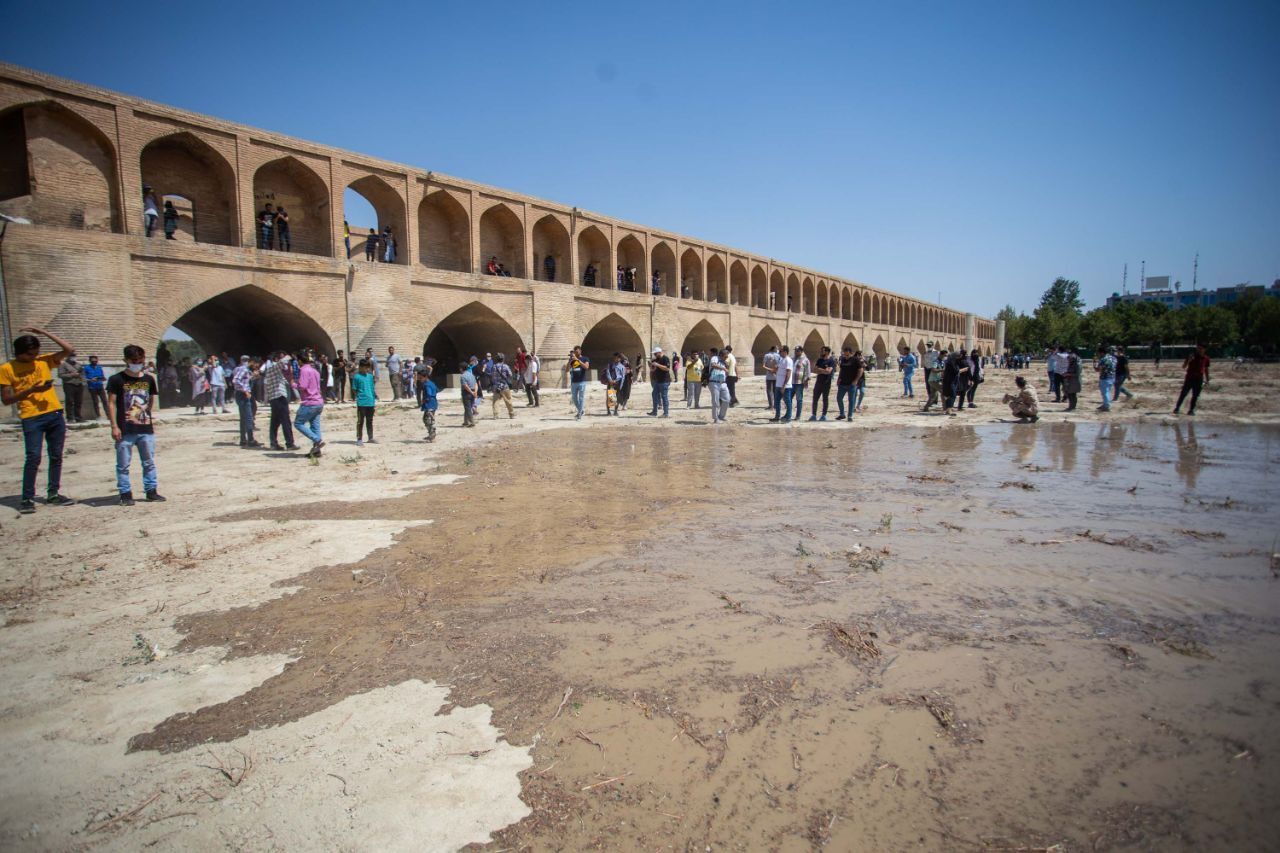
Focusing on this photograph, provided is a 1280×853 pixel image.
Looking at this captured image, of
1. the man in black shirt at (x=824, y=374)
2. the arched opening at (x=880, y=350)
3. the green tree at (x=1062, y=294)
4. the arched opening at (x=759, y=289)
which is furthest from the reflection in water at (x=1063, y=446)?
the green tree at (x=1062, y=294)

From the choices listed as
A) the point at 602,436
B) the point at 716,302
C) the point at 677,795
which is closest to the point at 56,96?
the point at 602,436

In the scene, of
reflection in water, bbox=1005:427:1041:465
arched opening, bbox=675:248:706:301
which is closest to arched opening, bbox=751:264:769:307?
arched opening, bbox=675:248:706:301

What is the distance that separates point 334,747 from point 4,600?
2.97 m

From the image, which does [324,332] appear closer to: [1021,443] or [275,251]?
[275,251]

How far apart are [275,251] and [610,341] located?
15.4m

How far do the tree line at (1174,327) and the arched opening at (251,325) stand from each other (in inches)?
2224

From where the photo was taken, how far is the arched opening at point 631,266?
95.5ft

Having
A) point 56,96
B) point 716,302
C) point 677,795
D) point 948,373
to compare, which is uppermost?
point 56,96

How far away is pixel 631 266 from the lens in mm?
30625

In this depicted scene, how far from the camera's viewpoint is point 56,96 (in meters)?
14.0

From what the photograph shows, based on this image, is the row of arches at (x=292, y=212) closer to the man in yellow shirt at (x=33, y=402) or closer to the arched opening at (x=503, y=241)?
the arched opening at (x=503, y=241)

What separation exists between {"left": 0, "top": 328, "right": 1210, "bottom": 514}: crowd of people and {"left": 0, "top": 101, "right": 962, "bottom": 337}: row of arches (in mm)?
4097

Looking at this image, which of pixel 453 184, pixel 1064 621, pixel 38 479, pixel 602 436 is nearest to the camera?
pixel 1064 621

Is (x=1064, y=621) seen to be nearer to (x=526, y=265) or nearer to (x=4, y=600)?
(x=4, y=600)
